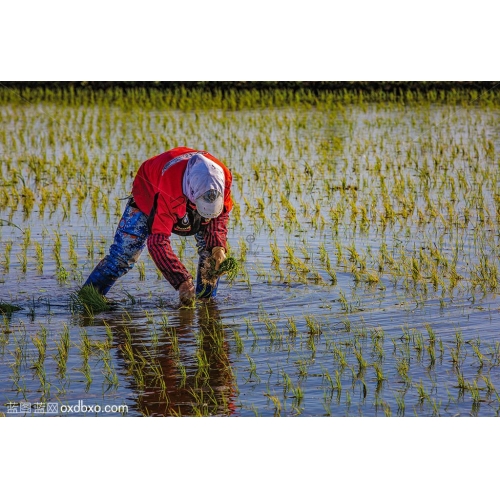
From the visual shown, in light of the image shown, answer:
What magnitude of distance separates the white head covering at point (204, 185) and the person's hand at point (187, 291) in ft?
1.56

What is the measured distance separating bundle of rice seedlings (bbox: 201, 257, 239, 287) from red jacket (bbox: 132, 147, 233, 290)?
1.13ft

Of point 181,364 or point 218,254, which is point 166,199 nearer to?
point 218,254

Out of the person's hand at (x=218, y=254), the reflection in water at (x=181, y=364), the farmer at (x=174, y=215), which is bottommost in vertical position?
the reflection in water at (x=181, y=364)

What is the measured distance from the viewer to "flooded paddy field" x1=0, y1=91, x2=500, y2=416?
450 cm

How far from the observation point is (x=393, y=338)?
5168 millimetres

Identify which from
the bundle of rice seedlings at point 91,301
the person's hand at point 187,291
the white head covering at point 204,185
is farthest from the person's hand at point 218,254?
the bundle of rice seedlings at point 91,301

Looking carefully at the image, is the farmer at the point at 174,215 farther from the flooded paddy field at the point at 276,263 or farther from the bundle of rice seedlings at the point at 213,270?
the flooded paddy field at the point at 276,263

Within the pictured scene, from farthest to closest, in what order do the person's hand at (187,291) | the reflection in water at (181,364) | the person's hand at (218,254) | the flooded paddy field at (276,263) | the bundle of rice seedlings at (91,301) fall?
the bundle of rice seedlings at (91,301) → the person's hand at (218,254) → the person's hand at (187,291) → the flooded paddy field at (276,263) → the reflection in water at (181,364)

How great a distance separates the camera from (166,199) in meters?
5.13

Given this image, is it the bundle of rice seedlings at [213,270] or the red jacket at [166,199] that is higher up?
the red jacket at [166,199]

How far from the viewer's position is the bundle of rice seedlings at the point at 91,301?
5766mm

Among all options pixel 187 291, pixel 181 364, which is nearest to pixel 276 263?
pixel 187 291

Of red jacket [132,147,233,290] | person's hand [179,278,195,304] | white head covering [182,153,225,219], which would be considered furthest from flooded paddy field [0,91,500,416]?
white head covering [182,153,225,219]

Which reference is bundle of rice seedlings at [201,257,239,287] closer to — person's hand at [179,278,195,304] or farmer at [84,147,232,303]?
farmer at [84,147,232,303]
